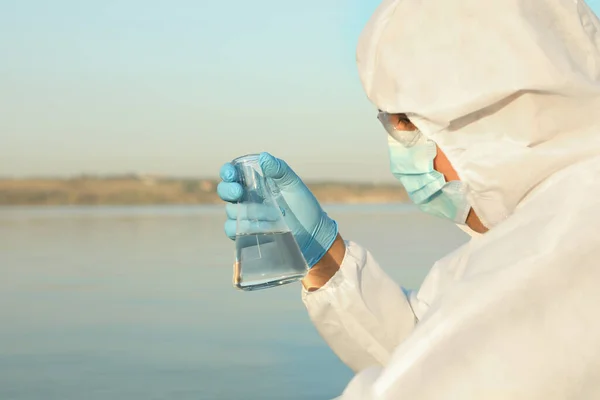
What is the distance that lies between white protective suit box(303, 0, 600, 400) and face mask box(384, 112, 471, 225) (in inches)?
3.8

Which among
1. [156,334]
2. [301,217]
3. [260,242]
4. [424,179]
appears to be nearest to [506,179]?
[424,179]

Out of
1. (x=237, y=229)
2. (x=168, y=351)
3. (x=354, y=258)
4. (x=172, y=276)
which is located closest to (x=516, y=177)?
(x=237, y=229)

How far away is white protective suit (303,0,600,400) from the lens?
94cm

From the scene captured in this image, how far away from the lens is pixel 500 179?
118 cm

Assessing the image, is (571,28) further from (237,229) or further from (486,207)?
(237,229)

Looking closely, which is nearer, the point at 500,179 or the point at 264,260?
the point at 500,179

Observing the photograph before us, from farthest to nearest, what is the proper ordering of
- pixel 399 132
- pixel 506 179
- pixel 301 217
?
pixel 301 217 < pixel 399 132 < pixel 506 179

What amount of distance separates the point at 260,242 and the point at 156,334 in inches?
139

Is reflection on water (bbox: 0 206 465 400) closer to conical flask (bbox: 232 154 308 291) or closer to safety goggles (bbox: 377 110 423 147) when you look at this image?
conical flask (bbox: 232 154 308 291)

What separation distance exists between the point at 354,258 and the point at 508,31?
2.57 ft

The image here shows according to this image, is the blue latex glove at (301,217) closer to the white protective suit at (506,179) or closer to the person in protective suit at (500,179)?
the person in protective suit at (500,179)

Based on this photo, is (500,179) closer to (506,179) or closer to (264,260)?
(506,179)

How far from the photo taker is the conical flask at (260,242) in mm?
1552

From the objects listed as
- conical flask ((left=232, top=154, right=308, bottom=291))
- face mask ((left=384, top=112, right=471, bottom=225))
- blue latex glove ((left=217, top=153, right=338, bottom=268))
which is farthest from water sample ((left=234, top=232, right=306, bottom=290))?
face mask ((left=384, top=112, right=471, bottom=225))
